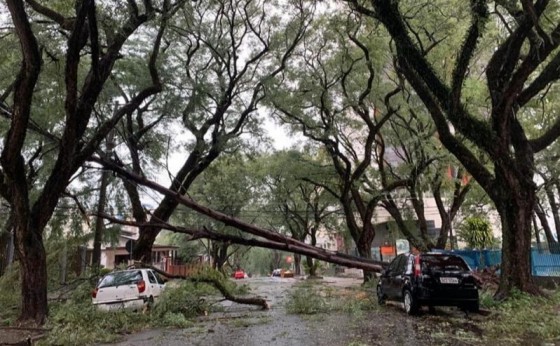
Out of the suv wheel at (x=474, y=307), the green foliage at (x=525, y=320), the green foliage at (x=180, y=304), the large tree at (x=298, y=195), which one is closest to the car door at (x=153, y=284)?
the green foliage at (x=180, y=304)

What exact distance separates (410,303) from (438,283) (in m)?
0.94

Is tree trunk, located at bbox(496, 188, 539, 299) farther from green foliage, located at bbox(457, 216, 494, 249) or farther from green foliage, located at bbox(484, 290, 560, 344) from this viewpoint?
green foliage, located at bbox(457, 216, 494, 249)

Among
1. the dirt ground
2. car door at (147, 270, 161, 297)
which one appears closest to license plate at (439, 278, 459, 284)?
the dirt ground

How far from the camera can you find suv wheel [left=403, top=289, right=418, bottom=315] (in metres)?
11.1

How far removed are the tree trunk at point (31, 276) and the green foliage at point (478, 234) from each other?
21.9 m

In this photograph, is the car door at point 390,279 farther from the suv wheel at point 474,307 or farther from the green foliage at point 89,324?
the green foliage at point 89,324

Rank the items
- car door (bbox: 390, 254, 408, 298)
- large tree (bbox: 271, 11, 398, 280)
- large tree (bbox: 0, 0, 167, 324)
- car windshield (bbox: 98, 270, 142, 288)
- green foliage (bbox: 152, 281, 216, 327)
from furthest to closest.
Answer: large tree (bbox: 271, 11, 398, 280)
car windshield (bbox: 98, 270, 142, 288)
car door (bbox: 390, 254, 408, 298)
green foliage (bbox: 152, 281, 216, 327)
large tree (bbox: 0, 0, 167, 324)

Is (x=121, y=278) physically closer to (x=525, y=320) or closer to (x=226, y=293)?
(x=226, y=293)

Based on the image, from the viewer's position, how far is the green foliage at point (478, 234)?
2525cm

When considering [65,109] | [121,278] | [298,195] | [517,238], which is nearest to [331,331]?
[517,238]

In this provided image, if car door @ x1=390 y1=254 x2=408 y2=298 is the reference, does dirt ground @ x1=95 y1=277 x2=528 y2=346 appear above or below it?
below

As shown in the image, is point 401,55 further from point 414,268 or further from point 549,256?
point 549,256

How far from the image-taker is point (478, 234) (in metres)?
25.3

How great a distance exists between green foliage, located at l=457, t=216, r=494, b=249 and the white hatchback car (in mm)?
18785
